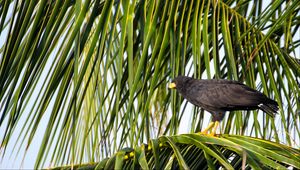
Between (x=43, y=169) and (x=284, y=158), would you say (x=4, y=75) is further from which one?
(x=284, y=158)

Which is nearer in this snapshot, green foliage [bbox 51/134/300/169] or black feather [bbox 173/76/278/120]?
green foliage [bbox 51/134/300/169]

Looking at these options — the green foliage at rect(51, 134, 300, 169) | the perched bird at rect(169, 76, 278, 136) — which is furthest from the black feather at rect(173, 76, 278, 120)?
the green foliage at rect(51, 134, 300, 169)

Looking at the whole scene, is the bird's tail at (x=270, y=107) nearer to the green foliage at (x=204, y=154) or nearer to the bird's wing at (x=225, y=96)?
the bird's wing at (x=225, y=96)

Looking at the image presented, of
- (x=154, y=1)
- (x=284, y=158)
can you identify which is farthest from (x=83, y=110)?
(x=284, y=158)

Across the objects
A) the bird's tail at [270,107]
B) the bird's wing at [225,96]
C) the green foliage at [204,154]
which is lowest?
the green foliage at [204,154]

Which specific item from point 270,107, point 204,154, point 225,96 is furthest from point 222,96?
point 204,154

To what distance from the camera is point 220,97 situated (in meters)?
3.72

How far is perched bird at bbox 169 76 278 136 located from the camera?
3.39 meters

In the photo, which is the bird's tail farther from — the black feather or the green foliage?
the green foliage

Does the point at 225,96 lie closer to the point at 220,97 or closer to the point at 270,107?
the point at 220,97

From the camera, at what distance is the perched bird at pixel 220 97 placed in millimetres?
3389

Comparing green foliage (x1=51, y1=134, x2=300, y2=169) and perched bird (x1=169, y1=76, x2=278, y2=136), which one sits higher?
perched bird (x1=169, y1=76, x2=278, y2=136)

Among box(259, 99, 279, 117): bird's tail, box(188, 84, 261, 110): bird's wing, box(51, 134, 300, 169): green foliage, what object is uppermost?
box(188, 84, 261, 110): bird's wing

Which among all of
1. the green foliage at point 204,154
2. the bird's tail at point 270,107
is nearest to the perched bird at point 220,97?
the bird's tail at point 270,107
